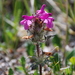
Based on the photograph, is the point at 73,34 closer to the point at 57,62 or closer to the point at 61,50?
the point at 61,50

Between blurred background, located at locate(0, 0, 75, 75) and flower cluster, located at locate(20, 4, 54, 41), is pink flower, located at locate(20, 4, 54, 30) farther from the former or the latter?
blurred background, located at locate(0, 0, 75, 75)

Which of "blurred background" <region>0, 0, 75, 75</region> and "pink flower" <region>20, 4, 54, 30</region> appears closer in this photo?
"pink flower" <region>20, 4, 54, 30</region>

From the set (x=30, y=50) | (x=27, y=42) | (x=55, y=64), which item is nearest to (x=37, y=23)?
(x=55, y=64)

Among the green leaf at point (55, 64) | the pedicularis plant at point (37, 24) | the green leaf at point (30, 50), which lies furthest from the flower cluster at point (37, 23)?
the green leaf at point (30, 50)

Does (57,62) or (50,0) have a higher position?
(50,0)

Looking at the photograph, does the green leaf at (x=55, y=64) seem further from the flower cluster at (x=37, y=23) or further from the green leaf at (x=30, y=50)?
the green leaf at (x=30, y=50)

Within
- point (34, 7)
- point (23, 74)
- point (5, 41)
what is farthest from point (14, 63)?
point (34, 7)

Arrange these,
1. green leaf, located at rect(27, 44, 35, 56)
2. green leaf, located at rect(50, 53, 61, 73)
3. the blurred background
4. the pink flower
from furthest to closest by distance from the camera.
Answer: the blurred background → green leaf, located at rect(27, 44, 35, 56) → green leaf, located at rect(50, 53, 61, 73) → the pink flower

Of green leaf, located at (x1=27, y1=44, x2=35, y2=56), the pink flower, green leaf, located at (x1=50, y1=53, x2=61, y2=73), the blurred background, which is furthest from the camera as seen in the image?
the blurred background

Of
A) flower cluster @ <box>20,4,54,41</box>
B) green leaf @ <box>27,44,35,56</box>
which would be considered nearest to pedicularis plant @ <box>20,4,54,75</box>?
flower cluster @ <box>20,4,54,41</box>

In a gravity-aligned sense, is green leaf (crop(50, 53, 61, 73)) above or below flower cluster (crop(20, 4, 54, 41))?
below

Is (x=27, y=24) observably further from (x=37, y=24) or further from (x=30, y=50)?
(x=30, y=50)
